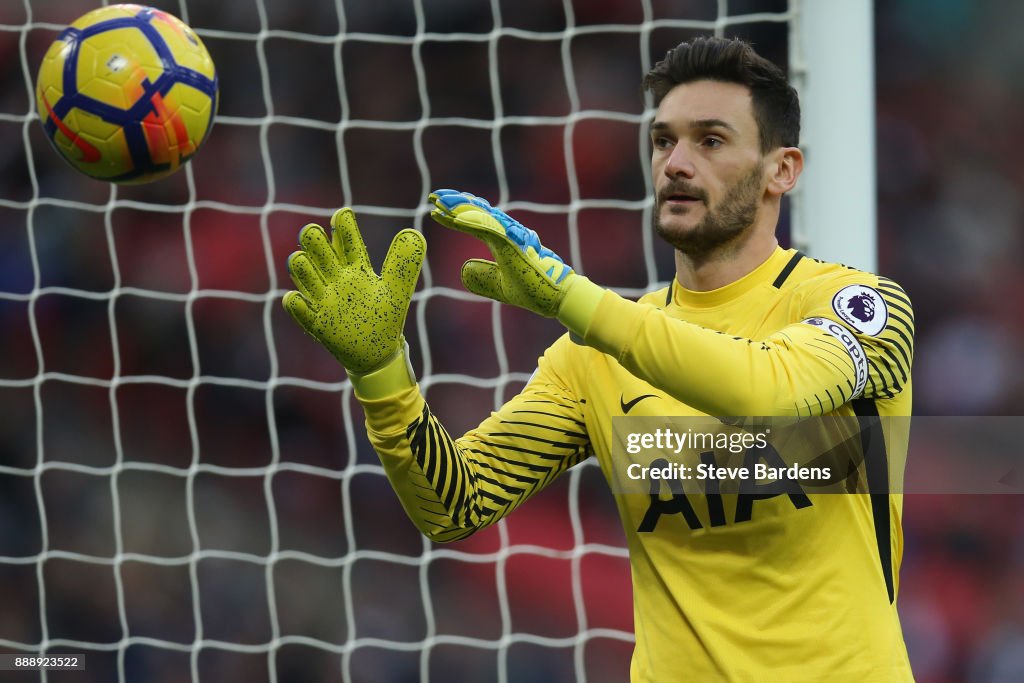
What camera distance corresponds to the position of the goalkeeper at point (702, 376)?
1992 millimetres

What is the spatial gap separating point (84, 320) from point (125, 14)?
3.28m

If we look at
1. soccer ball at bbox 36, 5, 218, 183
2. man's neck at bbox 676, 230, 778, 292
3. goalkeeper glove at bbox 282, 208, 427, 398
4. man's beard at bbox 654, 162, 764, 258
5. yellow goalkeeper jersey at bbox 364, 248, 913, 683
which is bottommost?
yellow goalkeeper jersey at bbox 364, 248, 913, 683

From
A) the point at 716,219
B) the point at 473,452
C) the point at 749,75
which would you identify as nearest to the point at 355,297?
the point at 473,452

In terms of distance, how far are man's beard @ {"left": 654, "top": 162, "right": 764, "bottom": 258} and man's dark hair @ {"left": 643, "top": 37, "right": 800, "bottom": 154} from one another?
0.33ft

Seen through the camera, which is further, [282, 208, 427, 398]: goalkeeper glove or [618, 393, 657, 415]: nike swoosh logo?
[618, 393, 657, 415]: nike swoosh logo

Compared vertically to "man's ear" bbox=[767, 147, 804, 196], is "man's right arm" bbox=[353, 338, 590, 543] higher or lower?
lower

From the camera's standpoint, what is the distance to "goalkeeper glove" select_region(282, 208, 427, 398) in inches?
85.5

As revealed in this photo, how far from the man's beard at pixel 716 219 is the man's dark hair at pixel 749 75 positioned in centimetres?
10

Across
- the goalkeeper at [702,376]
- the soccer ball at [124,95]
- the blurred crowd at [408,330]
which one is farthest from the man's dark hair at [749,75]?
the blurred crowd at [408,330]

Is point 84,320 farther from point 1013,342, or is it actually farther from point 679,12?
point 1013,342

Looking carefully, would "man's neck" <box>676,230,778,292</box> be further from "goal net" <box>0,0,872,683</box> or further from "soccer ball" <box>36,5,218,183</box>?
"goal net" <box>0,0,872,683</box>

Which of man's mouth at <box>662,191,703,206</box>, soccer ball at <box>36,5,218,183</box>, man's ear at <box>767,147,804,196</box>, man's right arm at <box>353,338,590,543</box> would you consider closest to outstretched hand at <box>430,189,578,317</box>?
man's right arm at <box>353,338,590,543</box>

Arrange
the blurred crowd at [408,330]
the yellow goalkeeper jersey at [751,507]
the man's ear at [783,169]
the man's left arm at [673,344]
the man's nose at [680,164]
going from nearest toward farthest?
the man's left arm at [673,344]
the yellow goalkeeper jersey at [751,507]
the man's nose at [680,164]
the man's ear at [783,169]
the blurred crowd at [408,330]

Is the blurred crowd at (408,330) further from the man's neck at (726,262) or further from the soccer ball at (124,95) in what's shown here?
the man's neck at (726,262)
